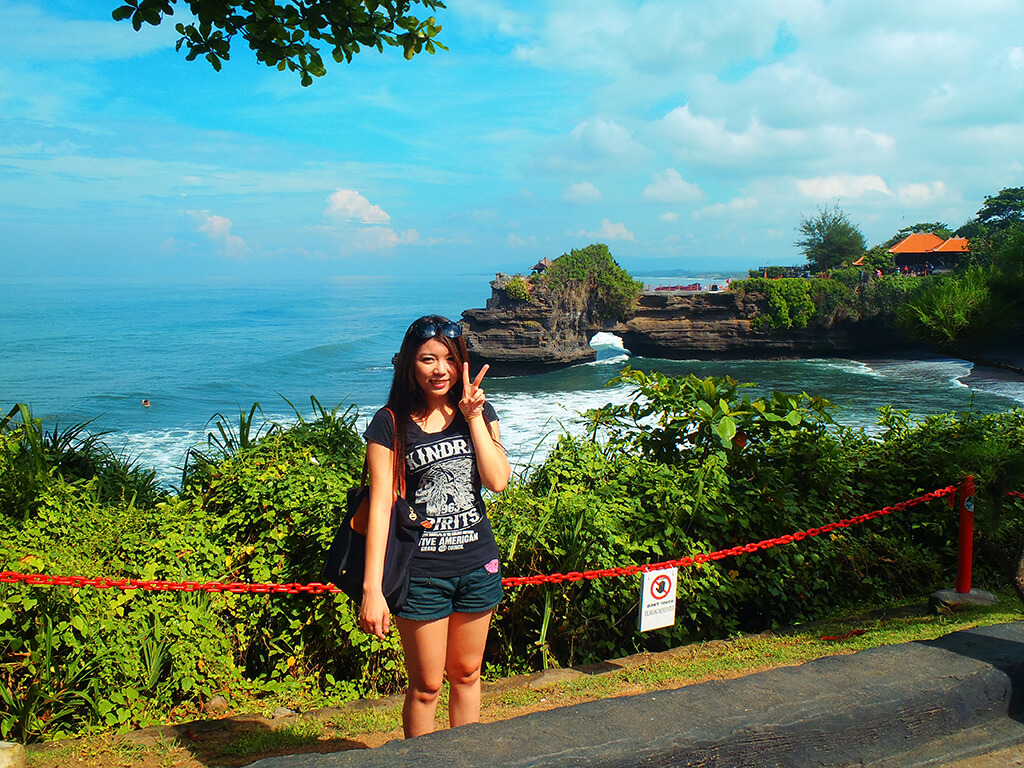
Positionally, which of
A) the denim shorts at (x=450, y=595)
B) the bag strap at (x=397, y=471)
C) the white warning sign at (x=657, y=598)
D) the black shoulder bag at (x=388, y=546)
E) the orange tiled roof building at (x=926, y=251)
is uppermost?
the orange tiled roof building at (x=926, y=251)

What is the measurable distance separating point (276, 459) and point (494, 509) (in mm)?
1492

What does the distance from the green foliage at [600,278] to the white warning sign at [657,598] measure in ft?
169

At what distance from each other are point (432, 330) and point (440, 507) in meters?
0.61

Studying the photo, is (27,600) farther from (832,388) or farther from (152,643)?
(832,388)

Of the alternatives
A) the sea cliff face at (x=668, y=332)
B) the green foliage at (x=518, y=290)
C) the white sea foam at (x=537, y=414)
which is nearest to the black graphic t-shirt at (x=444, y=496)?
the white sea foam at (x=537, y=414)

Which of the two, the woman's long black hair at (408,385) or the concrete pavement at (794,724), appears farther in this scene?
the woman's long black hair at (408,385)

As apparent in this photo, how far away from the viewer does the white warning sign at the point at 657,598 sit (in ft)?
11.6

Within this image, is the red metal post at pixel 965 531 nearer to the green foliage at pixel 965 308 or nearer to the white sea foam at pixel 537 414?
the green foliage at pixel 965 308

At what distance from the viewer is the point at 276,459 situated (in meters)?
4.66

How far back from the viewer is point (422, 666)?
8.00 ft

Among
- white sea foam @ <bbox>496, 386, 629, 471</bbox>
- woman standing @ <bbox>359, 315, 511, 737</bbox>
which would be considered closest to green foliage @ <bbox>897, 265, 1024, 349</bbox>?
woman standing @ <bbox>359, 315, 511, 737</bbox>

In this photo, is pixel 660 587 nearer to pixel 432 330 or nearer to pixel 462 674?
pixel 462 674

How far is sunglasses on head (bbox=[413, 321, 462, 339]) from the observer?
2.53 m

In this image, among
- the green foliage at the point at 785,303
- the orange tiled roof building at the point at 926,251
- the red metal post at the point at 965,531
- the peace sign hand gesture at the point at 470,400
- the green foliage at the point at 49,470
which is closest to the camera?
the peace sign hand gesture at the point at 470,400
